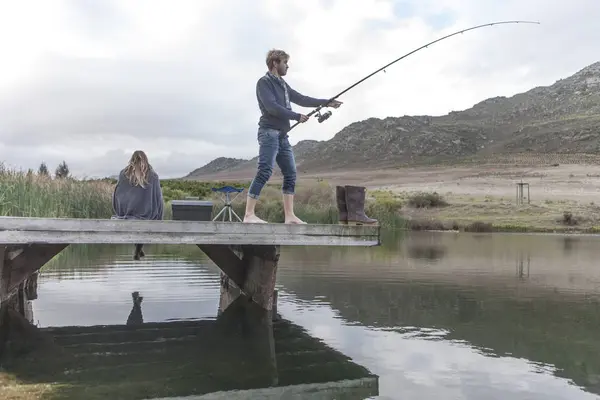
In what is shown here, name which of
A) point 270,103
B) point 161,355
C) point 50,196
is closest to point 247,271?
point 161,355

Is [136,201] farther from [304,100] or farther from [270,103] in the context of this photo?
[304,100]

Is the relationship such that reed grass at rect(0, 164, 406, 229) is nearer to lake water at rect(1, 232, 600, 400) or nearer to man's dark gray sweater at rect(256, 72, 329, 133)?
lake water at rect(1, 232, 600, 400)

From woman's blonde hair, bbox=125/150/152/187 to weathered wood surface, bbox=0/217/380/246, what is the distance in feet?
3.79

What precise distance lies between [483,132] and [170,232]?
104897mm

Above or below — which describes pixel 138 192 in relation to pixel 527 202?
below

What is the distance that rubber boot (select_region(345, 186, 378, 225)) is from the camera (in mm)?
7035

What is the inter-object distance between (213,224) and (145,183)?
4.44 ft

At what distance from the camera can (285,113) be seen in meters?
6.59

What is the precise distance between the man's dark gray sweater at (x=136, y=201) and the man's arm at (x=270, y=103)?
1725 millimetres

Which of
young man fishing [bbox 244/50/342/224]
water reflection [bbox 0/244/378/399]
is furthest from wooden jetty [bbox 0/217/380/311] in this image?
water reflection [bbox 0/244/378/399]

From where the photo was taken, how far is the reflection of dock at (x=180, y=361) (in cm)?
531

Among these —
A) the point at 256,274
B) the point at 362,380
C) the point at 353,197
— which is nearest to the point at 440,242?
Answer: the point at 256,274

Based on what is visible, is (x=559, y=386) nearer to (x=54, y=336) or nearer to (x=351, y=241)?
(x=351, y=241)

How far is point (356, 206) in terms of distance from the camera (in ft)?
23.4
